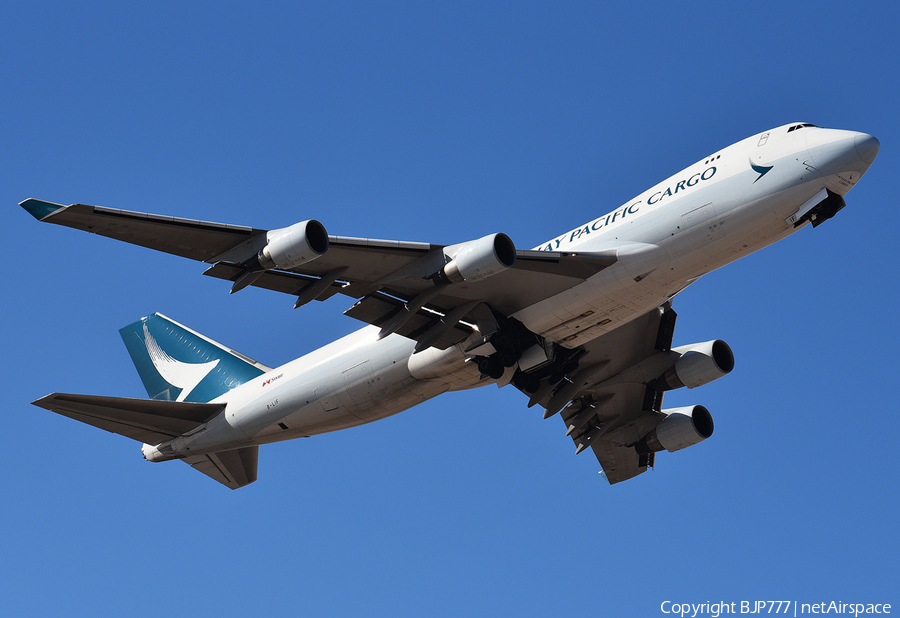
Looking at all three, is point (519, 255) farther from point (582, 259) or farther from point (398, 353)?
point (398, 353)

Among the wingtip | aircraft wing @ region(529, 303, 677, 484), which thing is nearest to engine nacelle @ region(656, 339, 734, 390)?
aircraft wing @ region(529, 303, 677, 484)

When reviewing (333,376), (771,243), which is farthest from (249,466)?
(771,243)

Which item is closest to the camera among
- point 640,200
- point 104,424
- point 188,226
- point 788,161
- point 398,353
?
point 188,226

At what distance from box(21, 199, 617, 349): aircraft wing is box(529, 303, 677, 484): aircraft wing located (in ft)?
15.9

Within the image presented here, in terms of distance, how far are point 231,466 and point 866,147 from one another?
2284cm

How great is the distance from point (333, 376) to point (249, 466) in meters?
7.83

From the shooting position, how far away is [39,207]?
1769cm

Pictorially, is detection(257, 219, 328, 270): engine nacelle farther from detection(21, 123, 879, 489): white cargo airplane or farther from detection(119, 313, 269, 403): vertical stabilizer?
detection(119, 313, 269, 403): vertical stabilizer

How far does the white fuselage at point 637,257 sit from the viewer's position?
20.8 metres

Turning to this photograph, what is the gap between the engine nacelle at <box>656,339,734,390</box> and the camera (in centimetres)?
2770

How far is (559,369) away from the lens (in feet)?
85.1

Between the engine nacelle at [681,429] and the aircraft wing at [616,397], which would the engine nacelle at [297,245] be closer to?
the aircraft wing at [616,397]

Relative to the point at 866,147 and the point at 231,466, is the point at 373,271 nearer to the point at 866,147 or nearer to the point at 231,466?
the point at 866,147

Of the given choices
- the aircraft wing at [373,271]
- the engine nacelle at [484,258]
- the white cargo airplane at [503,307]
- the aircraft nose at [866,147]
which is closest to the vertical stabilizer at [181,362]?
the white cargo airplane at [503,307]
